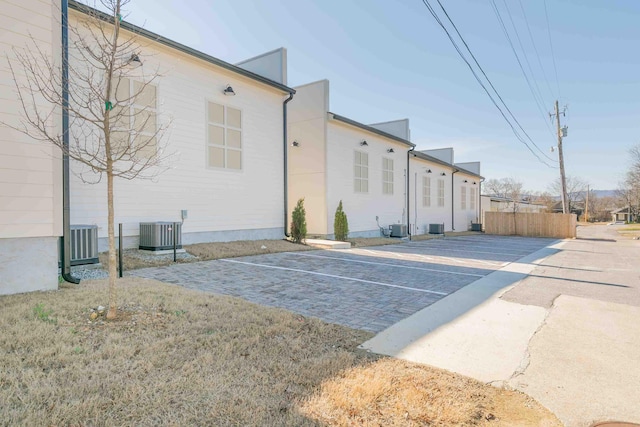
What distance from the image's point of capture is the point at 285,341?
3.33 m

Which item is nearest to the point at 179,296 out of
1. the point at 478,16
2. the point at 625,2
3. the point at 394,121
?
the point at 478,16

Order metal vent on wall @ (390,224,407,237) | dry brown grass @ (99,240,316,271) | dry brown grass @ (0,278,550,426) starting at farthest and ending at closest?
1. metal vent on wall @ (390,224,407,237)
2. dry brown grass @ (99,240,316,271)
3. dry brown grass @ (0,278,550,426)

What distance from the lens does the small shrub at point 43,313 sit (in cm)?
333

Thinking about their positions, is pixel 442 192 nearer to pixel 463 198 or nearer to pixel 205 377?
pixel 463 198

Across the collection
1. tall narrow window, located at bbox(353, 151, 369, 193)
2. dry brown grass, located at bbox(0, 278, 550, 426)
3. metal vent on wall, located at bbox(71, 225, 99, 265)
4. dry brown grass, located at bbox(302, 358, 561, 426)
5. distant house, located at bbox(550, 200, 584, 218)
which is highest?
tall narrow window, located at bbox(353, 151, 369, 193)

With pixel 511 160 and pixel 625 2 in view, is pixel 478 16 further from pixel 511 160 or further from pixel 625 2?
pixel 511 160

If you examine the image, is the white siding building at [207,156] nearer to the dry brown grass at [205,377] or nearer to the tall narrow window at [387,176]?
the dry brown grass at [205,377]

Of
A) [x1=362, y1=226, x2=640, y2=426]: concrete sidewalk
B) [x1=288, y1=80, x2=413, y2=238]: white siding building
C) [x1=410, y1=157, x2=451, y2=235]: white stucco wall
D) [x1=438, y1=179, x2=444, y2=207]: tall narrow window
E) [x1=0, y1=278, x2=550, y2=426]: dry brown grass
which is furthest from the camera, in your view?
[x1=438, y1=179, x2=444, y2=207]: tall narrow window

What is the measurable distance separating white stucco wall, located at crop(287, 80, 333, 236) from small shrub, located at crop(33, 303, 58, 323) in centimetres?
1119

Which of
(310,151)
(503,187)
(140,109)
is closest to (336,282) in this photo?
(140,109)

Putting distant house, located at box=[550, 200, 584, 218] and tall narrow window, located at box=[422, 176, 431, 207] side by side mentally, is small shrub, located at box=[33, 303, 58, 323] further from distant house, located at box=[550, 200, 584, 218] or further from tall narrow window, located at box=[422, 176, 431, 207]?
distant house, located at box=[550, 200, 584, 218]

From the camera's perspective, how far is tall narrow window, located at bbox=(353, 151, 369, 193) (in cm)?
1617

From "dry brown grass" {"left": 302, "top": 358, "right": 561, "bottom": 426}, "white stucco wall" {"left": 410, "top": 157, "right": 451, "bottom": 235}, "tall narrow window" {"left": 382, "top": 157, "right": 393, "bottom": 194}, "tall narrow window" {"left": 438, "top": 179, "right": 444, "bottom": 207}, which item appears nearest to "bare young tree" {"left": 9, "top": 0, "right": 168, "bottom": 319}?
"dry brown grass" {"left": 302, "top": 358, "right": 561, "bottom": 426}

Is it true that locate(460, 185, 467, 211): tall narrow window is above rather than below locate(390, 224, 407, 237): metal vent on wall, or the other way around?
above
